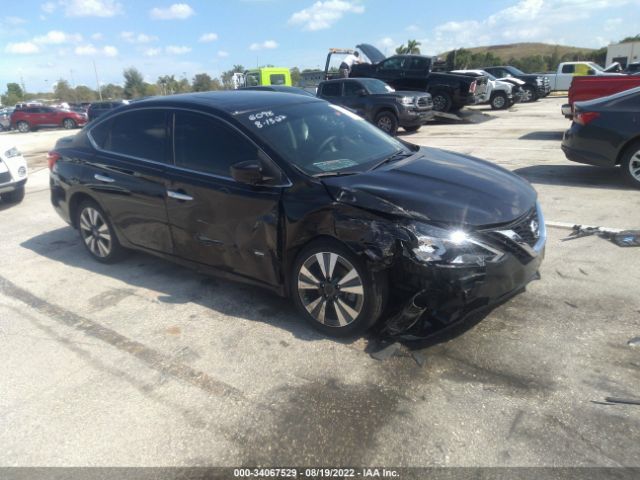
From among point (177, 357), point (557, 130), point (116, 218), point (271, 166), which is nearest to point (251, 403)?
point (177, 357)

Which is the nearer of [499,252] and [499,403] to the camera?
[499,403]

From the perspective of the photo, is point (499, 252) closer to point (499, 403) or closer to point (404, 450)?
point (499, 403)

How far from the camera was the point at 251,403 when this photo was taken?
289 centimetres

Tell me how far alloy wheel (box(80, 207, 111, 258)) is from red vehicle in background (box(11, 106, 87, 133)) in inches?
1095

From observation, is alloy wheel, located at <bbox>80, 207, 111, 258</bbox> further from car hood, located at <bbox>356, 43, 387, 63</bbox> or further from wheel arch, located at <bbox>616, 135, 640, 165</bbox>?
car hood, located at <bbox>356, 43, 387, 63</bbox>

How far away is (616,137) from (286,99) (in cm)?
519

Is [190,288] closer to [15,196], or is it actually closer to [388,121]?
[15,196]

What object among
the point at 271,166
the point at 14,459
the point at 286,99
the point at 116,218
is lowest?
the point at 14,459

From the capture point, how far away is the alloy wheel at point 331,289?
3.25 metres

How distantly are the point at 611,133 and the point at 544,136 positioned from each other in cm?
607

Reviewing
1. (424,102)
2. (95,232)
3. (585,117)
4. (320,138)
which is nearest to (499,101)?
(424,102)

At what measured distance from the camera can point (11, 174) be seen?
7969 mm

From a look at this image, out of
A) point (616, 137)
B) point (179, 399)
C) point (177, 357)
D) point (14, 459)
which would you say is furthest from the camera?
point (616, 137)

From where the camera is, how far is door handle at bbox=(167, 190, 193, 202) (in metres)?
4.02
